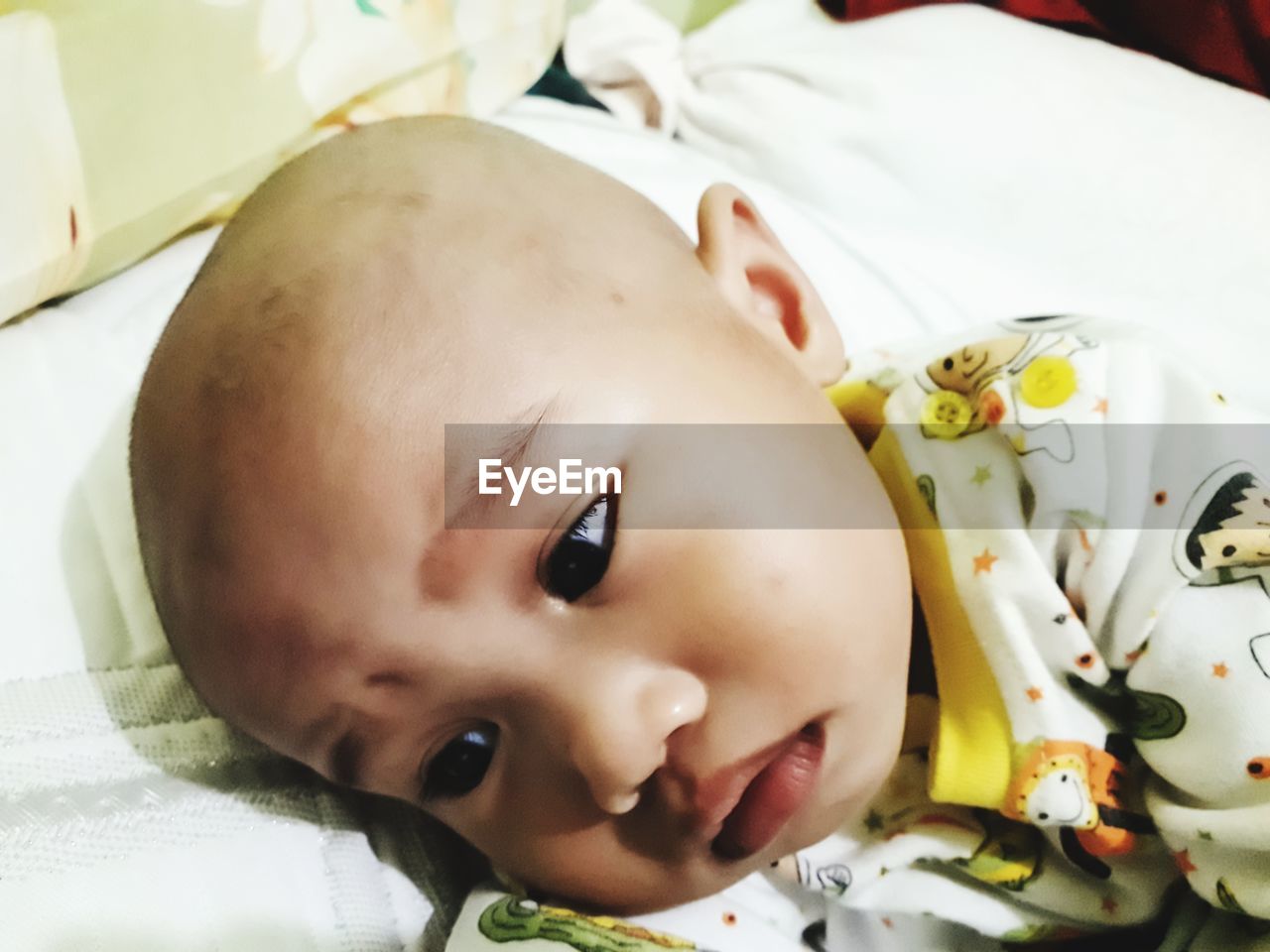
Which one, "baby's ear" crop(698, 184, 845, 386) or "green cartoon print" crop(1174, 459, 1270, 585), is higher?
"baby's ear" crop(698, 184, 845, 386)

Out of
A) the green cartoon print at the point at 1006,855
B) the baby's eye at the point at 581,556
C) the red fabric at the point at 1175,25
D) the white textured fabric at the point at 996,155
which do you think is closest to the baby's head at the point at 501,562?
the baby's eye at the point at 581,556

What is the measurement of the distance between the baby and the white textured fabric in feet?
1.13

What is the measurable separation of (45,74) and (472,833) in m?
0.64

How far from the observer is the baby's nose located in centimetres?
59

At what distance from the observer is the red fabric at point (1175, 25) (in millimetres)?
1245

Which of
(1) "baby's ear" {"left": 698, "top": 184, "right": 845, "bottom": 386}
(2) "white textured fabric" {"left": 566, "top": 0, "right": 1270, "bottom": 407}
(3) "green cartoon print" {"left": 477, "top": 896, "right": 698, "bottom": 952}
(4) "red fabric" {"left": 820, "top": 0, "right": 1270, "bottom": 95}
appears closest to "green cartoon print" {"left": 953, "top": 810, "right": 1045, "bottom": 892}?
(3) "green cartoon print" {"left": 477, "top": 896, "right": 698, "bottom": 952}

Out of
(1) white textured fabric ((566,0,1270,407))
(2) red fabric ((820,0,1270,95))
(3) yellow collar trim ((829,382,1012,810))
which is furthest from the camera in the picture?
(2) red fabric ((820,0,1270,95))

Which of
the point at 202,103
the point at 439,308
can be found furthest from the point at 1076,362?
the point at 202,103

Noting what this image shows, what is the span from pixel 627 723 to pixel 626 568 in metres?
0.09

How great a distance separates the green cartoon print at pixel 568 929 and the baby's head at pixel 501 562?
1cm

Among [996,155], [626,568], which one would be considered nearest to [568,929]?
[626,568]

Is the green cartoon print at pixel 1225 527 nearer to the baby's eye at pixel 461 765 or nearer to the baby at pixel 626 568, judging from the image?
the baby at pixel 626 568

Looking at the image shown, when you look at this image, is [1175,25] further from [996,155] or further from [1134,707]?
[1134,707]

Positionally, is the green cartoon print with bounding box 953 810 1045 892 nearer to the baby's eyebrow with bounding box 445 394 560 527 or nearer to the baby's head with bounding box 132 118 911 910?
the baby's head with bounding box 132 118 911 910
